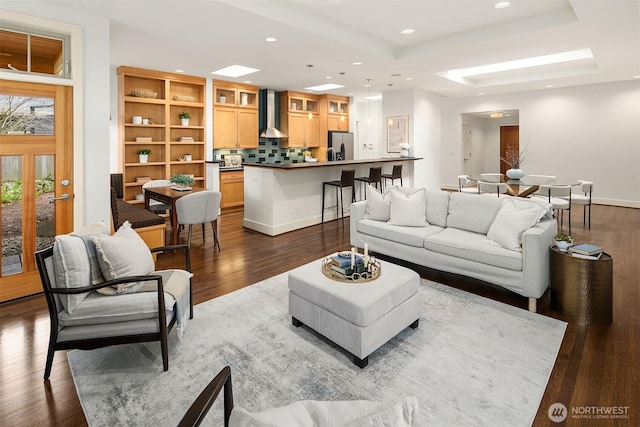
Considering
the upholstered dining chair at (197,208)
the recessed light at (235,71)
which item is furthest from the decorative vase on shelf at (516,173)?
the recessed light at (235,71)

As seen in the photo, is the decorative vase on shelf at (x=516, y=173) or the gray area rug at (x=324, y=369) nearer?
the gray area rug at (x=324, y=369)

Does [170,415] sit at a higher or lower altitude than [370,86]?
lower

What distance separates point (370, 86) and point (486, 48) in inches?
131

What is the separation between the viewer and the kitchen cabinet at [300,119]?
923 cm

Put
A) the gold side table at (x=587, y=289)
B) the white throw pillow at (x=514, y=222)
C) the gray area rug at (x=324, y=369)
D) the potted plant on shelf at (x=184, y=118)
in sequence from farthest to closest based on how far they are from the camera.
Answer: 1. the potted plant on shelf at (x=184, y=118)
2. the white throw pillow at (x=514, y=222)
3. the gold side table at (x=587, y=289)
4. the gray area rug at (x=324, y=369)

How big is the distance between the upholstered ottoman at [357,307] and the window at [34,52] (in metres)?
3.05

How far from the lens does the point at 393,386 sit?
219 cm

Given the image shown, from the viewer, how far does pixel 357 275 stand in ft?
9.03

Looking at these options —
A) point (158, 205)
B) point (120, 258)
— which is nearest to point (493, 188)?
point (158, 205)

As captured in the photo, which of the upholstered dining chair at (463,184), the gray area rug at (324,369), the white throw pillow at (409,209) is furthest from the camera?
the upholstered dining chair at (463,184)

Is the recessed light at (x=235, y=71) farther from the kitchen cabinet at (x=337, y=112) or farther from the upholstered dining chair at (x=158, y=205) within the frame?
the kitchen cabinet at (x=337, y=112)

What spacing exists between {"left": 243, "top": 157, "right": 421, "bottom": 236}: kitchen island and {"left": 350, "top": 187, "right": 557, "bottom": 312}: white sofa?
1578mm

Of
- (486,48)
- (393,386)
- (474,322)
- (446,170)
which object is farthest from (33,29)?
(446,170)

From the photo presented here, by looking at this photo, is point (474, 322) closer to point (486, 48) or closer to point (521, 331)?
point (521, 331)
